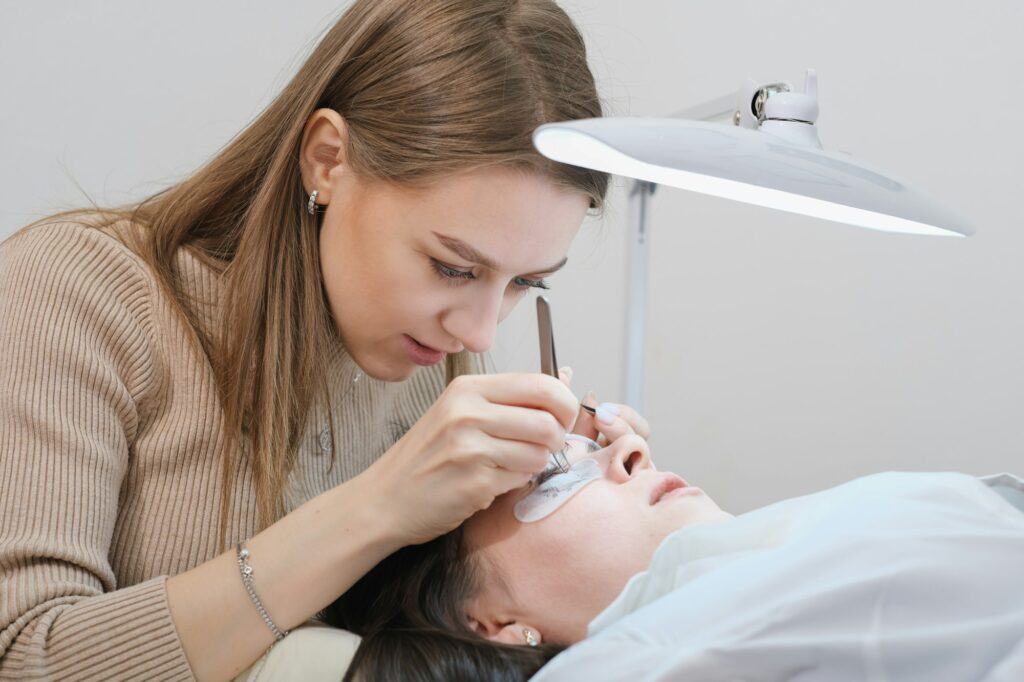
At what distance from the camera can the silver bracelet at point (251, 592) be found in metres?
1.01

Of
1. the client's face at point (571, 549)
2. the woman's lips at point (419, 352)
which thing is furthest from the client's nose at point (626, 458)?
the woman's lips at point (419, 352)

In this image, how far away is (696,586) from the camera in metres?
0.85

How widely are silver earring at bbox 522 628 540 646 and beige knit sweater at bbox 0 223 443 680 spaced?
35 cm

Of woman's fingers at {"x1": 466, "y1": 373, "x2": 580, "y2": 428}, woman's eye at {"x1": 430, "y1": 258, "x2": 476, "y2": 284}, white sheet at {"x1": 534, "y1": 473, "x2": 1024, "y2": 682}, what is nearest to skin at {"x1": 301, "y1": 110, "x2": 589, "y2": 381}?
woman's eye at {"x1": 430, "y1": 258, "x2": 476, "y2": 284}

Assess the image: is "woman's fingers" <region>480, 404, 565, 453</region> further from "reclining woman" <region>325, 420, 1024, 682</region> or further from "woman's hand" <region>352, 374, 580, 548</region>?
"reclining woman" <region>325, 420, 1024, 682</region>

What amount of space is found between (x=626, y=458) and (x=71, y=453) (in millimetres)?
626

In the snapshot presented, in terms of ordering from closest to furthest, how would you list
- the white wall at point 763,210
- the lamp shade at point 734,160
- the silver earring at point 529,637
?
the lamp shade at point 734,160
the silver earring at point 529,637
the white wall at point 763,210

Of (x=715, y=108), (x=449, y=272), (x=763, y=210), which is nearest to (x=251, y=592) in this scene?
(x=449, y=272)

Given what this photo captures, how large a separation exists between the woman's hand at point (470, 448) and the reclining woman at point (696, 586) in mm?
116

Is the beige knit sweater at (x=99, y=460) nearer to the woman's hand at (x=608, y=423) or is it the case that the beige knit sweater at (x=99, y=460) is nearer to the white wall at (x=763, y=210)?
the woman's hand at (x=608, y=423)

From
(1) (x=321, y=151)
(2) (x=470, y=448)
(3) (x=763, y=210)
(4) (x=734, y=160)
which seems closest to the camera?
(4) (x=734, y=160)

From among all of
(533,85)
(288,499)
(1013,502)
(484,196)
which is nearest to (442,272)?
(484,196)

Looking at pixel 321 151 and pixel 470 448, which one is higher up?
pixel 321 151

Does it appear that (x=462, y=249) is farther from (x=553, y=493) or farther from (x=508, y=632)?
(x=508, y=632)
